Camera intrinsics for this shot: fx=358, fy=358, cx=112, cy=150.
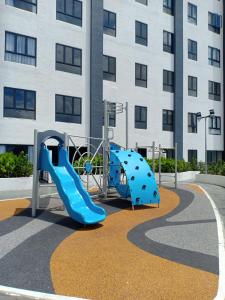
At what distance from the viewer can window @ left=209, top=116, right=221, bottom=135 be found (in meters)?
35.6

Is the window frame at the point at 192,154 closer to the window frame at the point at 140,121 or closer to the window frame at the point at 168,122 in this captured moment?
the window frame at the point at 168,122

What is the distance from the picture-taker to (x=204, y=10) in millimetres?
35844

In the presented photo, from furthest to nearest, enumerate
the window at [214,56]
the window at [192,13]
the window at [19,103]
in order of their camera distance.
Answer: the window at [214,56]
the window at [192,13]
the window at [19,103]

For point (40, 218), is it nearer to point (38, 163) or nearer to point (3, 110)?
point (38, 163)

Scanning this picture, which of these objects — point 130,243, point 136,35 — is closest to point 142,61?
point 136,35

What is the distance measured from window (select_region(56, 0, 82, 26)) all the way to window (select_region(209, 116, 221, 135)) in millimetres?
17088

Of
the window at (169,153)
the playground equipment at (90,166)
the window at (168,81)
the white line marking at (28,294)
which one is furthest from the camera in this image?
the window at (169,153)

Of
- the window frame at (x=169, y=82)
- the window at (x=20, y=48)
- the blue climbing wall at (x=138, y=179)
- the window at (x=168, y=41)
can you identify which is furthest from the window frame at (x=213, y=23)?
the blue climbing wall at (x=138, y=179)

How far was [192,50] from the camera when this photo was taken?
34344 mm

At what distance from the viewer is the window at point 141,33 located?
96.0ft

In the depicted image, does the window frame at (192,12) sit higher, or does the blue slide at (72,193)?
the window frame at (192,12)

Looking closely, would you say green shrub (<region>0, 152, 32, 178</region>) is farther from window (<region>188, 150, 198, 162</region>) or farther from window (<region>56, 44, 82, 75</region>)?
window (<region>188, 150, 198, 162</region>)

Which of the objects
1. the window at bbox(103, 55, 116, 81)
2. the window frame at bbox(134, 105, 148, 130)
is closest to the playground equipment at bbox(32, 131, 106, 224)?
the window at bbox(103, 55, 116, 81)

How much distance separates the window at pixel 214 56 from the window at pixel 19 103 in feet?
68.4
